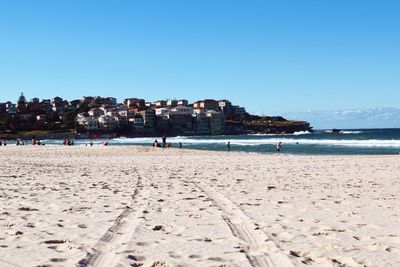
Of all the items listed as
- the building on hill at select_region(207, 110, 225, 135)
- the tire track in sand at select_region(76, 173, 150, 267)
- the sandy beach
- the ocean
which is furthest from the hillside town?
the tire track in sand at select_region(76, 173, 150, 267)

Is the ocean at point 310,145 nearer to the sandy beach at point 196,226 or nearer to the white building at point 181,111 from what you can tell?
the sandy beach at point 196,226

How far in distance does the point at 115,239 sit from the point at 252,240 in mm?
1690

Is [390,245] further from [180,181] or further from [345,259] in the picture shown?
[180,181]

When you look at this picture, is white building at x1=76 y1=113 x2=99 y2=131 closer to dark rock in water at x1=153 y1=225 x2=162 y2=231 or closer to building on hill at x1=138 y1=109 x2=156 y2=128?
building on hill at x1=138 y1=109 x2=156 y2=128

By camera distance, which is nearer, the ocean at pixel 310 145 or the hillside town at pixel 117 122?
the ocean at pixel 310 145

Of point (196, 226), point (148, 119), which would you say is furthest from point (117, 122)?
point (196, 226)

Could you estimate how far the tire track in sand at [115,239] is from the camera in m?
4.57

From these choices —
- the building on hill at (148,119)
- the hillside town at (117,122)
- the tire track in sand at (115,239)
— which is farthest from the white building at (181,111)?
the tire track in sand at (115,239)

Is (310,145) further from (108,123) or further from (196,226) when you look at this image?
(108,123)

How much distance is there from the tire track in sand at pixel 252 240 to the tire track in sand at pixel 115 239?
1.39 meters

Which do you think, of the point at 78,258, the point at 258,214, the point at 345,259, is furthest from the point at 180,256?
the point at 258,214

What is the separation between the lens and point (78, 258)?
15.3 feet

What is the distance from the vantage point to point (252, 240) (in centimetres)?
561

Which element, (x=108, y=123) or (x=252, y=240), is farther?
(x=108, y=123)
